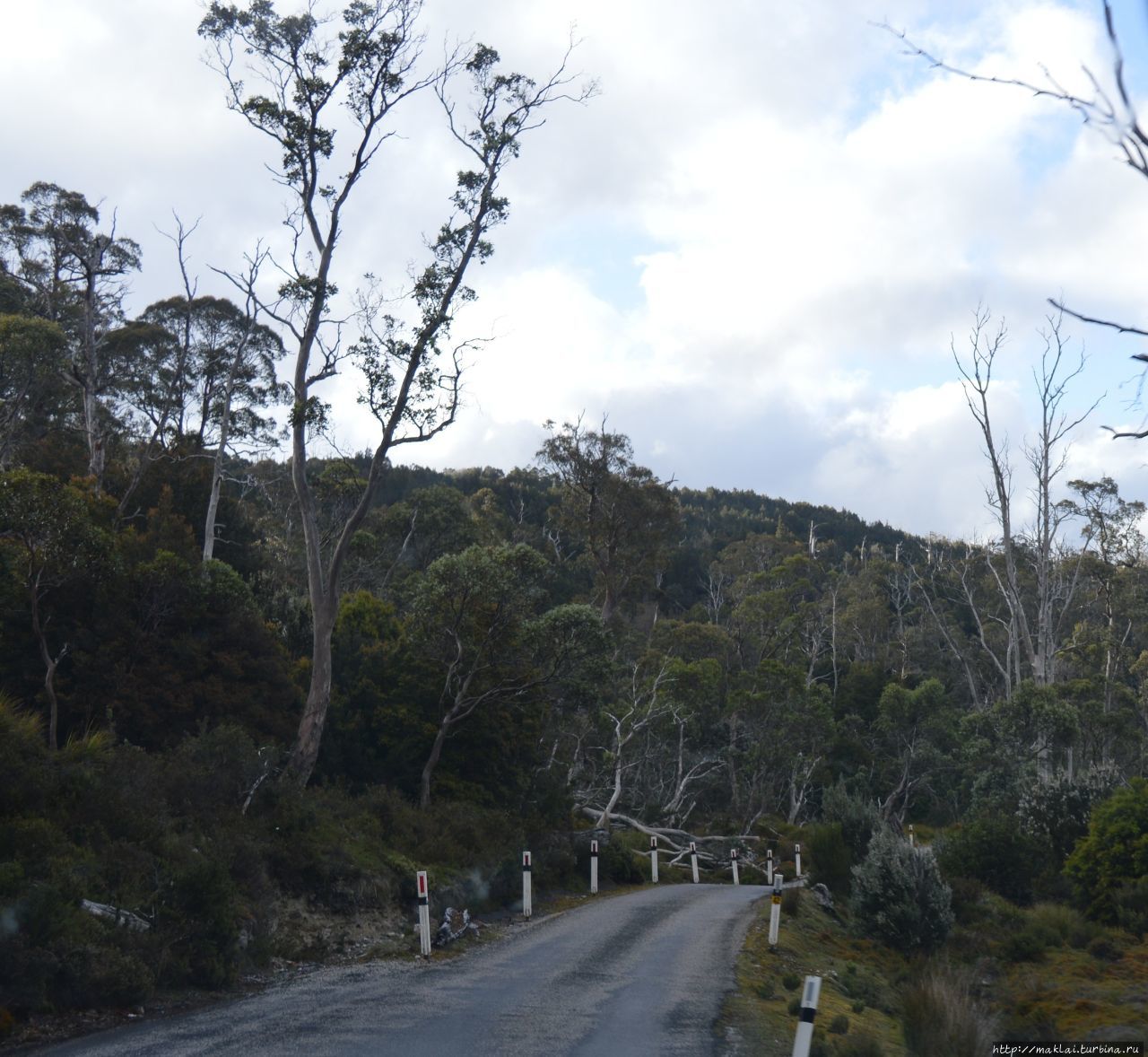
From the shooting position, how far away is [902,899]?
59.0 ft

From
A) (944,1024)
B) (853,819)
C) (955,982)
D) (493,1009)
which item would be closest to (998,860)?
(853,819)

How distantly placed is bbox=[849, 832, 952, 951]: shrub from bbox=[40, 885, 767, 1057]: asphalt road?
4.45 meters

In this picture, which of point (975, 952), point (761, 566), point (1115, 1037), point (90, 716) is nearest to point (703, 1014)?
point (1115, 1037)

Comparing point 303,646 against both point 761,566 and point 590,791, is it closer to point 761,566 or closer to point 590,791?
point 590,791

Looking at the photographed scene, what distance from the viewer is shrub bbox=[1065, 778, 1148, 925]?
842 inches

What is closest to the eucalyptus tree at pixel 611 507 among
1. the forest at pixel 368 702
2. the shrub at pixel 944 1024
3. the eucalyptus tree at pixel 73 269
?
the forest at pixel 368 702

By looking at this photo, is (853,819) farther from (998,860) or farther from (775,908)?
(775,908)

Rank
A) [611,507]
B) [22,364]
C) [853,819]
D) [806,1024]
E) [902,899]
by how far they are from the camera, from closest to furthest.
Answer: [806,1024] → [902,899] → [853,819] → [22,364] → [611,507]

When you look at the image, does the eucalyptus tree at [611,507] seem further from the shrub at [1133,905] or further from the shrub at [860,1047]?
the shrub at [860,1047]

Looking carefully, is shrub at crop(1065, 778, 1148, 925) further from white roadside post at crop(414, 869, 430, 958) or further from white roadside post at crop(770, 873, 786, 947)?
white roadside post at crop(414, 869, 430, 958)

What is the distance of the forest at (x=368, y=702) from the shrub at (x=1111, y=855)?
3.2 inches

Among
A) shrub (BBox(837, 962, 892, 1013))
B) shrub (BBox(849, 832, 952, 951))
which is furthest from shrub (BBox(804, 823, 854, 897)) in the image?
shrub (BBox(837, 962, 892, 1013))

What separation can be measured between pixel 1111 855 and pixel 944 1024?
49.2ft

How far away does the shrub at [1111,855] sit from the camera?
21375 mm
